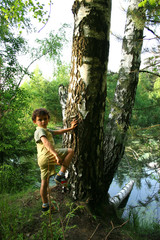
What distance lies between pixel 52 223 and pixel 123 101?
2.23 meters

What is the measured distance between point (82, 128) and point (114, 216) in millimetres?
1562

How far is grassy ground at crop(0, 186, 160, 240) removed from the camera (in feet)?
6.35

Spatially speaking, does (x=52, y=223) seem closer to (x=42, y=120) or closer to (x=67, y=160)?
(x=67, y=160)

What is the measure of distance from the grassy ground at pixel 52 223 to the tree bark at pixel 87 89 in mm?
273

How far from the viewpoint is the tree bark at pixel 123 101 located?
3.22m

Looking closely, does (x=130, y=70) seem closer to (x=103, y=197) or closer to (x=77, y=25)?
(x=77, y=25)

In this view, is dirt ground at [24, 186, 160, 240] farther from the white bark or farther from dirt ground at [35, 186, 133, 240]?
the white bark

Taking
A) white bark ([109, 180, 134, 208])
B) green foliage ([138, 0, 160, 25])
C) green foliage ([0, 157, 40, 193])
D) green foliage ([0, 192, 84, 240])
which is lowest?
white bark ([109, 180, 134, 208])

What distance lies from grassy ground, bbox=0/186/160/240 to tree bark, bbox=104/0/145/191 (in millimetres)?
887

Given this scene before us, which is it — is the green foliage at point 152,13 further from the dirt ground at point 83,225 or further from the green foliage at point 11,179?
the green foliage at point 11,179

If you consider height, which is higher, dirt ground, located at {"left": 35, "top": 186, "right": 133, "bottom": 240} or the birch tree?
the birch tree

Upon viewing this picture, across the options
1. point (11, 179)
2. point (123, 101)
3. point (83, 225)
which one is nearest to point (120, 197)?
point (83, 225)

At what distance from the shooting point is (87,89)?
7.68ft

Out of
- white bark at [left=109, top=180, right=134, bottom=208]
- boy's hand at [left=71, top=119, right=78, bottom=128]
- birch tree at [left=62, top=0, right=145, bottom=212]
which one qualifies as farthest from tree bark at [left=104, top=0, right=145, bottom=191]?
boy's hand at [left=71, top=119, right=78, bottom=128]
